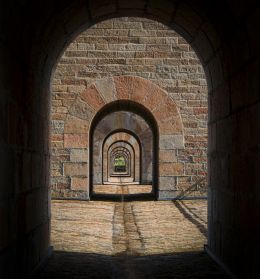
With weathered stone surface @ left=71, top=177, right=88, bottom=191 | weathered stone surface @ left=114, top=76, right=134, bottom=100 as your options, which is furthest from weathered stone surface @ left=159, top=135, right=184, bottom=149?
weathered stone surface @ left=71, top=177, right=88, bottom=191

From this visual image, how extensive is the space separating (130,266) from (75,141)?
632 centimetres

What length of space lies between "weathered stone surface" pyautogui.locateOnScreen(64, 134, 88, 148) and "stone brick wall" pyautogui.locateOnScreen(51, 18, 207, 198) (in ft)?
0.07

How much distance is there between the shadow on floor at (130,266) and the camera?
4312 mm

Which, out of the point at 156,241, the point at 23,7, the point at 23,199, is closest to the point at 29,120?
the point at 23,199

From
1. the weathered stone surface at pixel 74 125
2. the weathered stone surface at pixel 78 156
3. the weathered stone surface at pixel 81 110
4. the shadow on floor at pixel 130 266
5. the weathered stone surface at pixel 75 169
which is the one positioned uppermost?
the weathered stone surface at pixel 81 110

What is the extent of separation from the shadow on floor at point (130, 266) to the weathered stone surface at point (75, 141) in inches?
221

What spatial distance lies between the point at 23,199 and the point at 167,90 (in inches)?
294

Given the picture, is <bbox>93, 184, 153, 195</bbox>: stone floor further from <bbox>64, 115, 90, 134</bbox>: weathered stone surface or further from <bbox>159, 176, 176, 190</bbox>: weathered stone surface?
<bbox>64, 115, 90, 134</bbox>: weathered stone surface

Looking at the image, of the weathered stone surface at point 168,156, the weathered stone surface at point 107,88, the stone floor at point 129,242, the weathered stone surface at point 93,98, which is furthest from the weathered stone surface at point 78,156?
the weathered stone surface at point 168,156

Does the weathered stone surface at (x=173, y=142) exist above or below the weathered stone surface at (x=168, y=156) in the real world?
above

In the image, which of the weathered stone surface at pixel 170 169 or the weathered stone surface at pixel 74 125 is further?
the weathered stone surface at pixel 170 169

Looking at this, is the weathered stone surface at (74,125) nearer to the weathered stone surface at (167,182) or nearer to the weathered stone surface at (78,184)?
the weathered stone surface at (78,184)

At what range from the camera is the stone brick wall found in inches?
425

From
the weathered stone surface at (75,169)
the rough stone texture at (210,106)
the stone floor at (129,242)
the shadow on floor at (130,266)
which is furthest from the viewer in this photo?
the weathered stone surface at (75,169)
